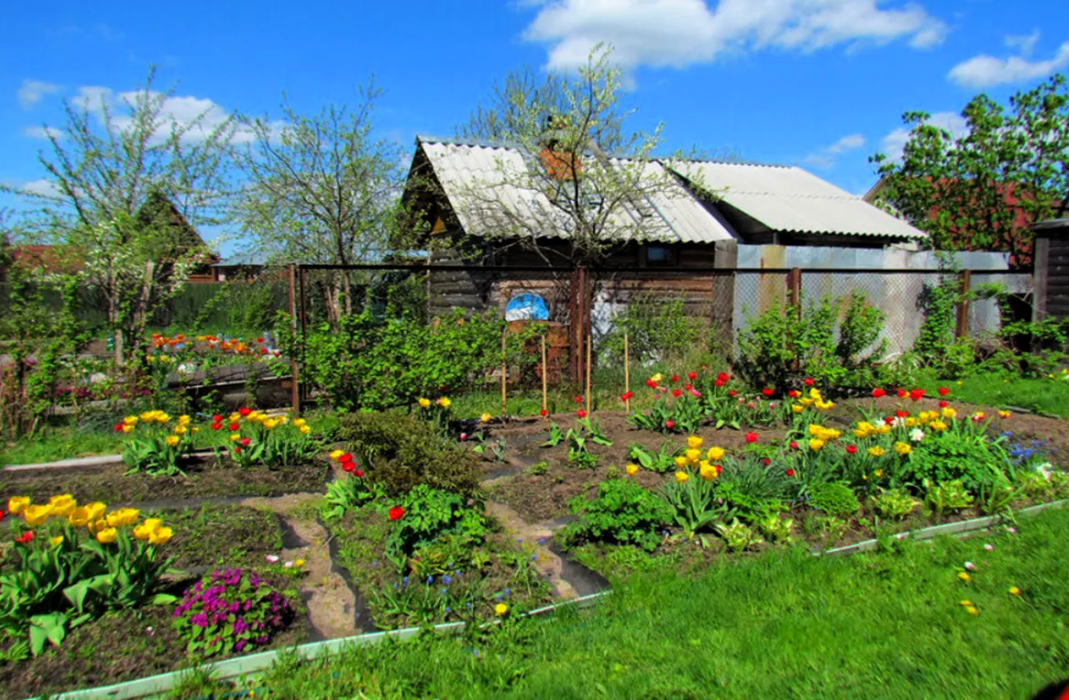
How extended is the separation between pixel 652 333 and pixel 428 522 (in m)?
6.39

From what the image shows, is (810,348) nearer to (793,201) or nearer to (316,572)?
(316,572)

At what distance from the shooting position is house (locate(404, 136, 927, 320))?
1080 centimetres

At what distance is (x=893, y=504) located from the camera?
416cm

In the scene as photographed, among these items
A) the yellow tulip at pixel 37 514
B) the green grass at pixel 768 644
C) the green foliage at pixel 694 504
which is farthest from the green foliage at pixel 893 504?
the yellow tulip at pixel 37 514

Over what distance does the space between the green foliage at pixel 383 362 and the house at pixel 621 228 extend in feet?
8.85

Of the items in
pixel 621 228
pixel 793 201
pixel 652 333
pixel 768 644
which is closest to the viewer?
pixel 768 644

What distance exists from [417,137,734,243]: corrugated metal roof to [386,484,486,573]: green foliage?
748 cm

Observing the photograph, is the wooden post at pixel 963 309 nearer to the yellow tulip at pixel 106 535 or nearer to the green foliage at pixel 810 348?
the green foliage at pixel 810 348

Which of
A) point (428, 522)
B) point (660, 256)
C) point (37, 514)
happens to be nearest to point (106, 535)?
point (37, 514)

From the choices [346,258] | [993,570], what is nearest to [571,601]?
[993,570]

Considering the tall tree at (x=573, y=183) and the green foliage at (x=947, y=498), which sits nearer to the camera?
the green foliage at (x=947, y=498)

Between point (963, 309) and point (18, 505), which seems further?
point (963, 309)

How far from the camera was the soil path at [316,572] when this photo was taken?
10.0 ft

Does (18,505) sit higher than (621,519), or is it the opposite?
(18,505)
